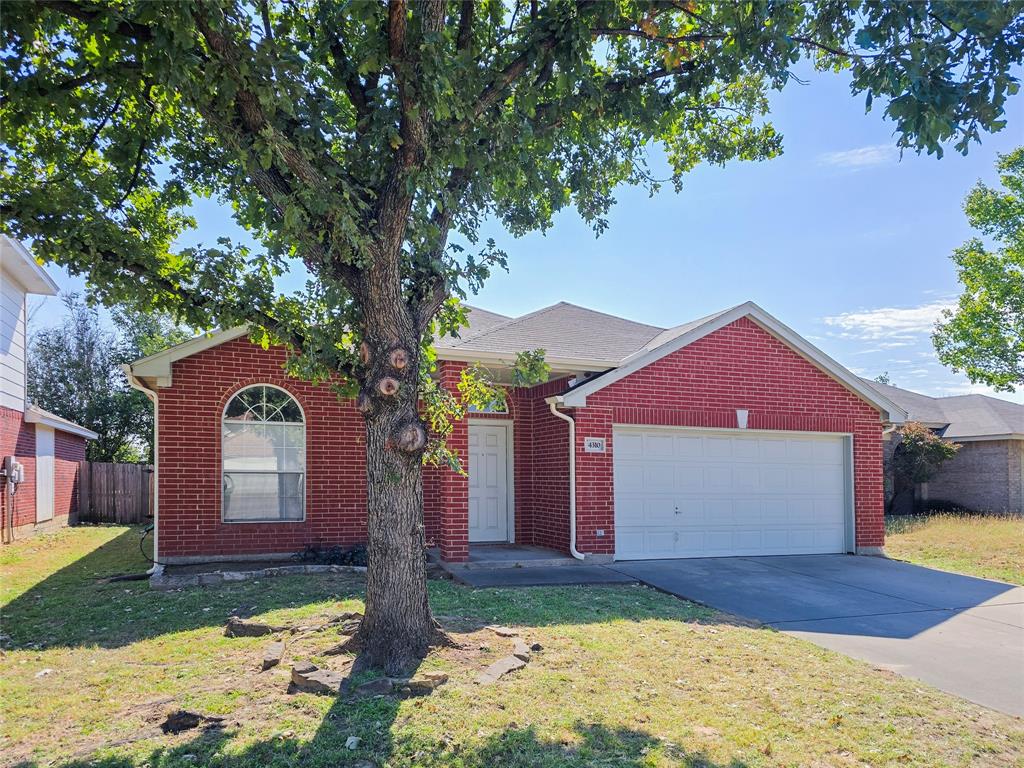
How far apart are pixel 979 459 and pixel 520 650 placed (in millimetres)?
22160

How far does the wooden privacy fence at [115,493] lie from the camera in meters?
21.0

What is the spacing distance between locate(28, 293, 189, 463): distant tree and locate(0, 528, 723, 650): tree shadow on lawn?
2230 cm

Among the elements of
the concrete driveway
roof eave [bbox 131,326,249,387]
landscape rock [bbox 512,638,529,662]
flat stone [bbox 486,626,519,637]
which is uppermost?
roof eave [bbox 131,326,249,387]

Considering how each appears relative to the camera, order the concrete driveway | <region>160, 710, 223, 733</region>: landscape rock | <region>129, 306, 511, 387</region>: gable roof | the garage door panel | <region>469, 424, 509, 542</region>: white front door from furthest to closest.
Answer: <region>469, 424, 509, 542</region>: white front door
the garage door panel
<region>129, 306, 511, 387</region>: gable roof
the concrete driveway
<region>160, 710, 223, 733</region>: landscape rock

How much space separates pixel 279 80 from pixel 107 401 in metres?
29.2

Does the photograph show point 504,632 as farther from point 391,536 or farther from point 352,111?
point 352,111

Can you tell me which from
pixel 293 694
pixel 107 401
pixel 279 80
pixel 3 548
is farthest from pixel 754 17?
pixel 107 401

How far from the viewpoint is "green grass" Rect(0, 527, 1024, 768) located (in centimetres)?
422

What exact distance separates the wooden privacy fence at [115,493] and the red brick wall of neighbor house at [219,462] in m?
12.0

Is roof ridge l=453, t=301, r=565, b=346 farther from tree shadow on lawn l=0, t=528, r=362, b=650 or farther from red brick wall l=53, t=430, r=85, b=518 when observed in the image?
red brick wall l=53, t=430, r=85, b=518

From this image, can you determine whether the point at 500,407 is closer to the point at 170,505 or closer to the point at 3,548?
the point at 170,505

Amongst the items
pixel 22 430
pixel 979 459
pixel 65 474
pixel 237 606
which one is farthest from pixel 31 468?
pixel 979 459

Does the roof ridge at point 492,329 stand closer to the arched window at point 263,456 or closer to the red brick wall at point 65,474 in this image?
the arched window at point 263,456

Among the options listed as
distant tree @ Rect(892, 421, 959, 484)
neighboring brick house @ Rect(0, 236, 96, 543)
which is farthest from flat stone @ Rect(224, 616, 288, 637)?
distant tree @ Rect(892, 421, 959, 484)
